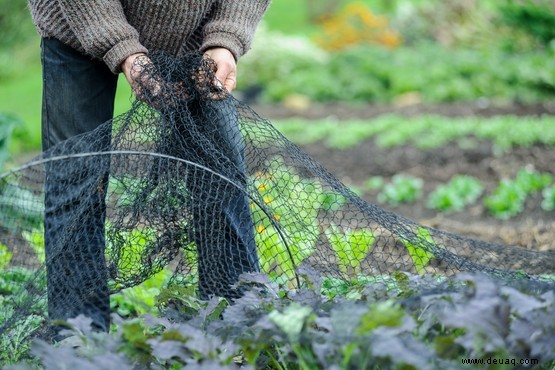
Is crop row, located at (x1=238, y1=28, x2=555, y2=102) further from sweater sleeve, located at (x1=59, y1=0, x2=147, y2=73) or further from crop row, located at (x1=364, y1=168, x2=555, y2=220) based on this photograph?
sweater sleeve, located at (x1=59, y1=0, x2=147, y2=73)

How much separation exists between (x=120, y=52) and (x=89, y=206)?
0.48 m

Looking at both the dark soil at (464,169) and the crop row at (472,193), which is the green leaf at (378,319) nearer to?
the dark soil at (464,169)

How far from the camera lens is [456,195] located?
5.91 metres

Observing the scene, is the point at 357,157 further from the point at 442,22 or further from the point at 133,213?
the point at 442,22

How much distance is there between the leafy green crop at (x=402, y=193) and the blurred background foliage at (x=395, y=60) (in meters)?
3.51

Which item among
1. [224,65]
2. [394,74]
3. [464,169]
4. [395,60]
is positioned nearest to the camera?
[224,65]

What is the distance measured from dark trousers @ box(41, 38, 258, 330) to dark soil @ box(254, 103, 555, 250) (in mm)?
2003

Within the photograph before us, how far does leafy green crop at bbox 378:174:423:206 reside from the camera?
6.14 meters

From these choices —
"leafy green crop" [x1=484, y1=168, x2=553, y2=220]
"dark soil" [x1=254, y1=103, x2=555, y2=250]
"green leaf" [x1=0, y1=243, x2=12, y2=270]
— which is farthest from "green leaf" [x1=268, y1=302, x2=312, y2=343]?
"leafy green crop" [x1=484, y1=168, x2=553, y2=220]

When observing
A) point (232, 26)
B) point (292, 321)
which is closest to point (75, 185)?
point (232, 26)

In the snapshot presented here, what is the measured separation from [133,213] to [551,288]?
1136mm

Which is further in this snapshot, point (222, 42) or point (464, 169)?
point (464, 169)

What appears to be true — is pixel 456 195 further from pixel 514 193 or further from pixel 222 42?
pixel 222 42

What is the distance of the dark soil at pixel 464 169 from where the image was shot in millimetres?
4555
